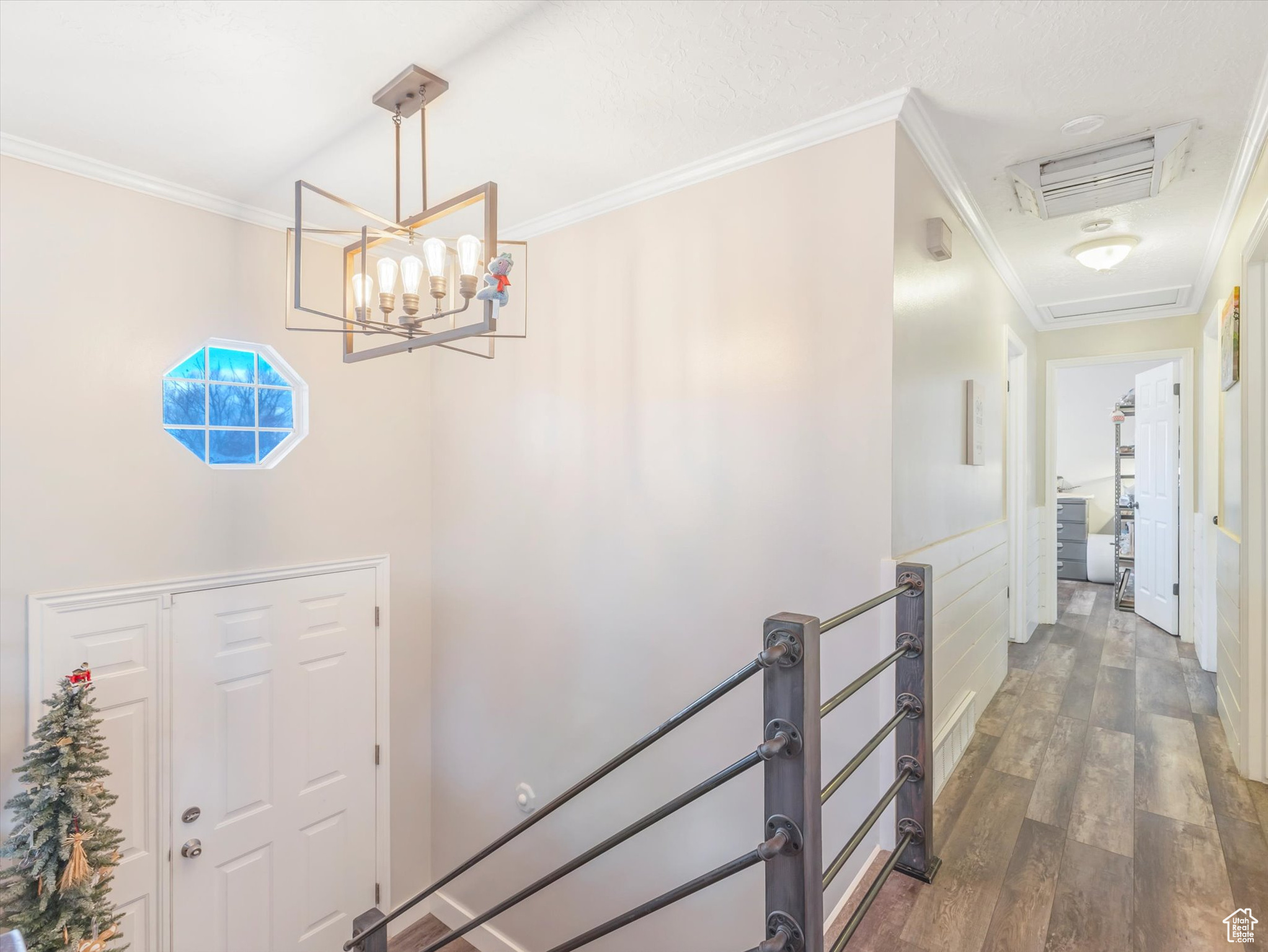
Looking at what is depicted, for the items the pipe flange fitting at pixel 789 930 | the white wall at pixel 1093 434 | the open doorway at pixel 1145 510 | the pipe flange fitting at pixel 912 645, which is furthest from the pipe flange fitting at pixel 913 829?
the white wall at pixel 1093 434

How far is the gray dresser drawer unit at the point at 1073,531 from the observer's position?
23.4 ft

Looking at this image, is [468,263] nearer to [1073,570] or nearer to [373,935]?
[373,935]

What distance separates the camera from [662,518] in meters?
2.47

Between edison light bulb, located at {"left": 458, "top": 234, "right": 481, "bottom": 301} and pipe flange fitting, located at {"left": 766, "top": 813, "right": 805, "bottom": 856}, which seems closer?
pipe flange fitting, located at {"left": 766, "top": 813, "right": 805, "bottom": 856}

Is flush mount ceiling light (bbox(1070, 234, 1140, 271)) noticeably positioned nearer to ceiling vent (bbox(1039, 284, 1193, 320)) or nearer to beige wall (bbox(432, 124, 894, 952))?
ceiling vent (bbox(1039, 284, 1193, 320))

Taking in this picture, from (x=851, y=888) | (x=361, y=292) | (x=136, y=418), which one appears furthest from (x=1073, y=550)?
(x=136, y=418)

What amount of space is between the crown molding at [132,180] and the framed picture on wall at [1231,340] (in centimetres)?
400

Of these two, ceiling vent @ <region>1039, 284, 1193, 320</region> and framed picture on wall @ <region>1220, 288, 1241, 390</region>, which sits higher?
ceiling vent @ <region>1039, 284, 1193, 320</region>

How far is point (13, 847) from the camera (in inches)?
73.4

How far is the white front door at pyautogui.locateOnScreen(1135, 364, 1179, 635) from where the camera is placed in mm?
4461

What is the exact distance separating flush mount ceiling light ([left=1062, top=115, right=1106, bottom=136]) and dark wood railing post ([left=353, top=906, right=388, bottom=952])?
360 centimetres

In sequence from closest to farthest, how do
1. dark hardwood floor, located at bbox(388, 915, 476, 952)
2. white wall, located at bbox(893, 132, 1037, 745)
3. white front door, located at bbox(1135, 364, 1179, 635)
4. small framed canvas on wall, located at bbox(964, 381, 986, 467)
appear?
white wall, located at bbox(893, 132, 1037, 745), small framed canvas on wall, located at bbox(964, 381, 986, 467), dark hardwood floor, located at bbox(388, 915, 476, 952), white front door, located at bbox(1135, 364, 1179, 635)

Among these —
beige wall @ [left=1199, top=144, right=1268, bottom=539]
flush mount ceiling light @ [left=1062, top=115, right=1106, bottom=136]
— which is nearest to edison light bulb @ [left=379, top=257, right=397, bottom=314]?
flush mount ceiling light @ [left=1062, top=115, right=1106, bottom=136]

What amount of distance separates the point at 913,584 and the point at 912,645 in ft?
0.53
